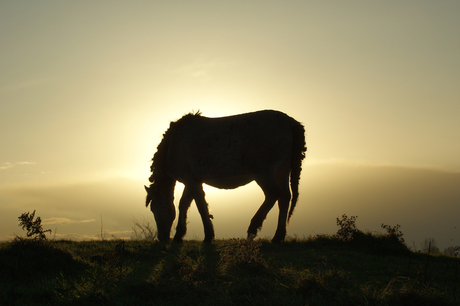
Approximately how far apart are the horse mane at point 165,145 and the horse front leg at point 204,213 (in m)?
1.49

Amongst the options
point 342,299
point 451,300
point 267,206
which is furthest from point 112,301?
point 267,206

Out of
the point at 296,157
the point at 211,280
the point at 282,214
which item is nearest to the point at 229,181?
the point at 282,214

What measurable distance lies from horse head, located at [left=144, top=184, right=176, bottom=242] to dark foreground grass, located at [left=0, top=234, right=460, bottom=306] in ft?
9.62

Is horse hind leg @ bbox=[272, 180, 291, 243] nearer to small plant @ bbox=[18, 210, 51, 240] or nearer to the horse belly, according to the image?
the horse belly

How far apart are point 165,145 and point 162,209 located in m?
1.96

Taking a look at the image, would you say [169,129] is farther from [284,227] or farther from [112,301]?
[112,301]

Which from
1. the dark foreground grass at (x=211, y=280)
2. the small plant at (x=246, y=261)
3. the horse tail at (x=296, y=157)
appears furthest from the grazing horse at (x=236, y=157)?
the small plant at (x=246, y=261)

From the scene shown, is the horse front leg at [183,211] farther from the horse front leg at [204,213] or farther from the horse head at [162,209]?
the horse front leg at [204,213]

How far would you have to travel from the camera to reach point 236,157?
31.5 feet

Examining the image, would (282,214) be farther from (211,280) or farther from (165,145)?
(211,280)

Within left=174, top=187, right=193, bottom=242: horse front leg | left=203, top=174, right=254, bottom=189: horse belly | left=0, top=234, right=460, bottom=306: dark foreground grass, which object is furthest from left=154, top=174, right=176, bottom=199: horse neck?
left=0, top=234, right=460, bottom=306: dark foreground grass

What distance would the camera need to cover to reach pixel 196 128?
34.7 feet

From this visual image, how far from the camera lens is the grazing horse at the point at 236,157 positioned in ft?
31.0

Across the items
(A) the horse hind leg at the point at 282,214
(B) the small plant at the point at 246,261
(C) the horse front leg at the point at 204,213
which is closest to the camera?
(B) the small plant at the point at 246,261
